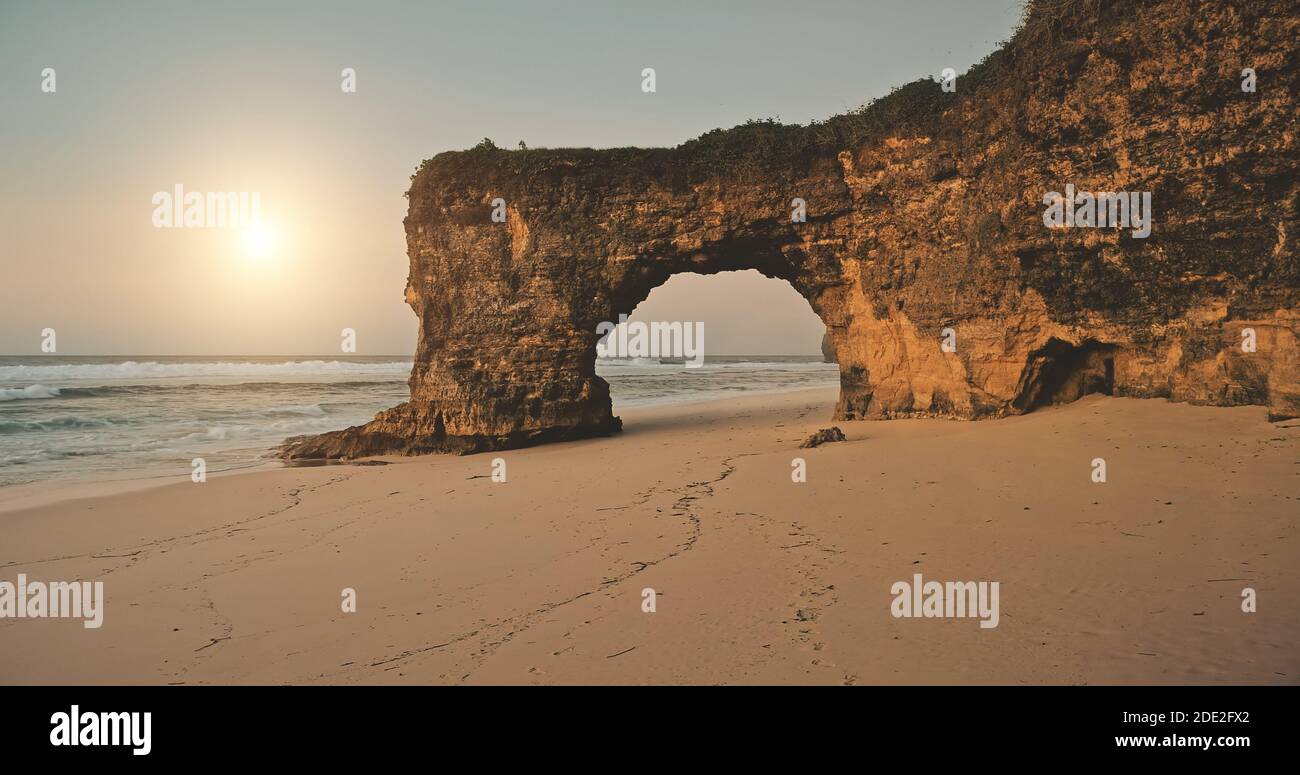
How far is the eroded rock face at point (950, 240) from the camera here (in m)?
9.49

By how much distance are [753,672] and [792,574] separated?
1.78 m

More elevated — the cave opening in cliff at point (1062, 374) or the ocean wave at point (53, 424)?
the cave opening in cliff at point (1062, 374)

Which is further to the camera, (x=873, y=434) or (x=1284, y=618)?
(x=873, y=434)

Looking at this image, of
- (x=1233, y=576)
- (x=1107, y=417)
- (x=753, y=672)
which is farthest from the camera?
(x=1107, y=417)

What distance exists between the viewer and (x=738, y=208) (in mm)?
14992

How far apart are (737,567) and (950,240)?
9240 millimetres

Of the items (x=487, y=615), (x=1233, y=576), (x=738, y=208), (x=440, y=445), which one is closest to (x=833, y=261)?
(x=738, y=208)

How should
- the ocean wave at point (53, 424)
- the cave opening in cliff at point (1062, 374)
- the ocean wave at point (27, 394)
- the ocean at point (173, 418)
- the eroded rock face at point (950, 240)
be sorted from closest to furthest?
the eroded rock face at point (950, 240), the cave opening in cliff at point (1062, 374), the ocean at point (173, 418), the ocean wave at point (53, 424), the ocean wave at point (27, 394)

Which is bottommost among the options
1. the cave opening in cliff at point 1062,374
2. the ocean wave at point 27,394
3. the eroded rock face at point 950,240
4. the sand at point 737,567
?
A: the sand at point 737,567

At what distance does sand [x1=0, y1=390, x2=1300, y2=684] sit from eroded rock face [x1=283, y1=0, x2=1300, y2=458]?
59.3 inches

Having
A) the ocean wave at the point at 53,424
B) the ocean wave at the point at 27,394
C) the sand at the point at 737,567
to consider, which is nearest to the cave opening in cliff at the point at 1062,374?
the sand at the point at 737,567

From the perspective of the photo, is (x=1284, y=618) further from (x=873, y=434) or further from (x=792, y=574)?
(x=873, y=434)

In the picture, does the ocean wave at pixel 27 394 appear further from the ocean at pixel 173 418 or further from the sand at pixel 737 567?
the sand at pixel 737 567

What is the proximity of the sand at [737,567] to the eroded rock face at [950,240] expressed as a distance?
1.51m
